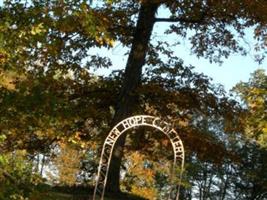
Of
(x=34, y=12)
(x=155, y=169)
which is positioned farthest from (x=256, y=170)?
(x=34, y=12)

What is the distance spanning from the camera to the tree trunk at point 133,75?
61.6 ft

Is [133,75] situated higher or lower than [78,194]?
higher

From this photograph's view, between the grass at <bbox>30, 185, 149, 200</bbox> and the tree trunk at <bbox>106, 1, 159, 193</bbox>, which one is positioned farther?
the tree trunk at <bbox>106, 1, 159, 193</bbox>

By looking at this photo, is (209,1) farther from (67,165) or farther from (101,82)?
(67,165)

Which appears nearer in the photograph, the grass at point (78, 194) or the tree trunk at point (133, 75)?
the grass at point (78, 194)

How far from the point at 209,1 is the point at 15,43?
12579mm

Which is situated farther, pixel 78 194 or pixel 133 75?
pixel 133 75

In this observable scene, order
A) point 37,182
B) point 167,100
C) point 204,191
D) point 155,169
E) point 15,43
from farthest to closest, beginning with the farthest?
point 204,191 < point 155,169 < point 167,100 < point 15,43 < point 37,182

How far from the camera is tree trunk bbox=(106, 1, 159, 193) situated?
18.8m

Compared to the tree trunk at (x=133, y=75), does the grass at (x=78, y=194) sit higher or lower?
lower

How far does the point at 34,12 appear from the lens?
20.8 ft

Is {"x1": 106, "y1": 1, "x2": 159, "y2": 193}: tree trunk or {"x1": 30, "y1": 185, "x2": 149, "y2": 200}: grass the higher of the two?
{"x1": 106, "y1": 1, "x2": 159, "y2": 193}: tree trunk

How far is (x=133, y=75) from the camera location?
19.4 meters

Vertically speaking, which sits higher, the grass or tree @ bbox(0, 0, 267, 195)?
tree @ bbox(0, 0, 267, 195)
